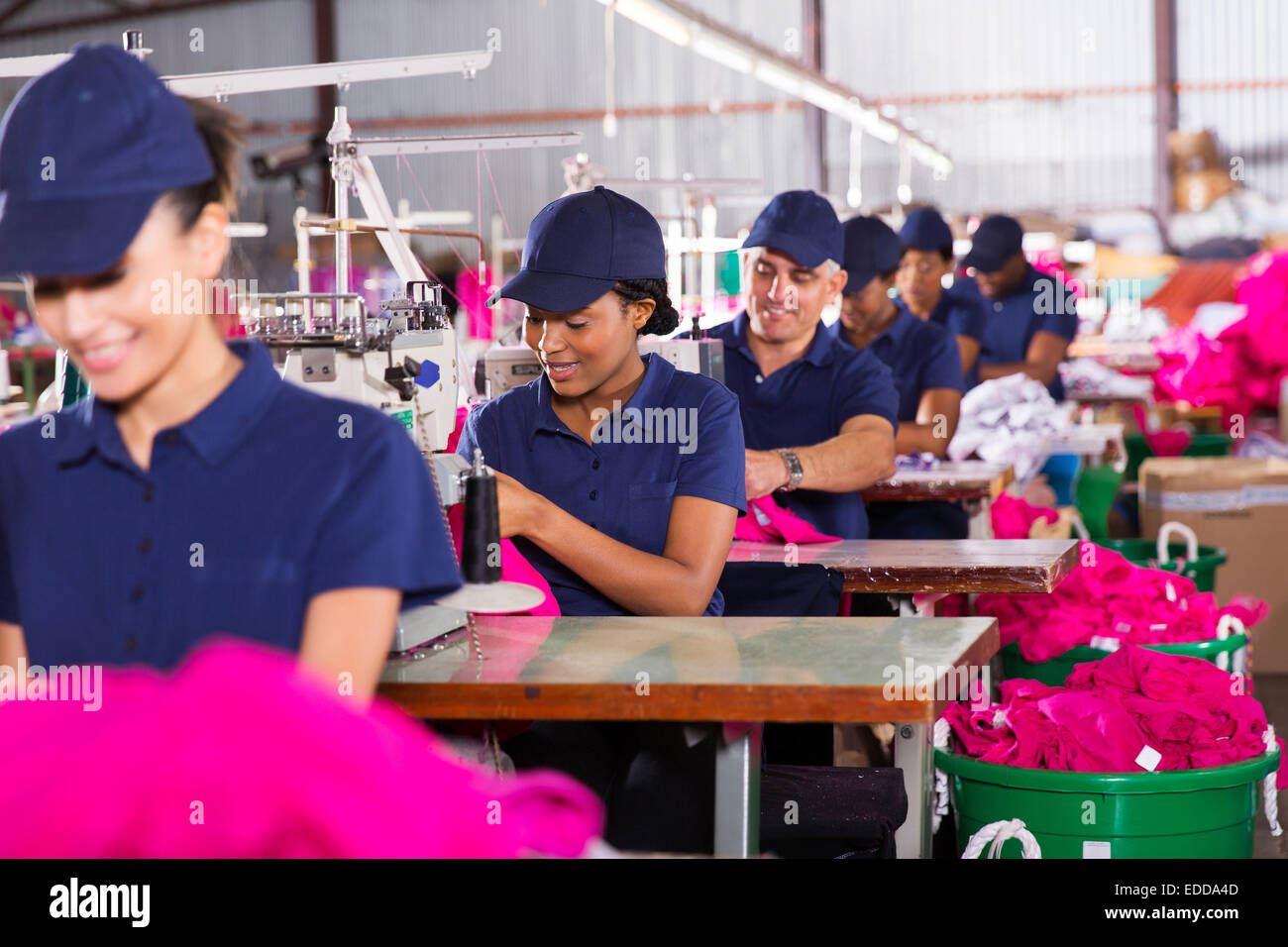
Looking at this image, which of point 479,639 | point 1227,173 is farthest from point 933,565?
point 1227,173

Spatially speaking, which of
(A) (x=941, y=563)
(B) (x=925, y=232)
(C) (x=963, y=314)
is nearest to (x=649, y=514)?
(A) (x=941, y=563)

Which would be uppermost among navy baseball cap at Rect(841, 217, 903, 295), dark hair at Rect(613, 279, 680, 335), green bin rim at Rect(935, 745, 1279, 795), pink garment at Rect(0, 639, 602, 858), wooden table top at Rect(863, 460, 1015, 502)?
navy baseball cap at Rect(841, 217, 903, 295)

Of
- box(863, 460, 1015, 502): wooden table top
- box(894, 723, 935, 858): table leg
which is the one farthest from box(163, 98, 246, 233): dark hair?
box(863, 460, 1015, 502): wooden table top

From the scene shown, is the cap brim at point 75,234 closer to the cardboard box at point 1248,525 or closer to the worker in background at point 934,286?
the worker in background at point 934,286

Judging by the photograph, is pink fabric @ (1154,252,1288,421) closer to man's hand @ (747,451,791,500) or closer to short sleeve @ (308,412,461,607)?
man's hand @ (747,451,791,500)

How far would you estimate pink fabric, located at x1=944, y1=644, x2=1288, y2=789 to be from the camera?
2.38 meters

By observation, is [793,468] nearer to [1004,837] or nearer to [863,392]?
[863,392]

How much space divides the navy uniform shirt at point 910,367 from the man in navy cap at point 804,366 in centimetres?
59

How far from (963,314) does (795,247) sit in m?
2.31

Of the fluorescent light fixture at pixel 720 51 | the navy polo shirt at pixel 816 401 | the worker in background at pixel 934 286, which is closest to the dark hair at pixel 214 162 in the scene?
the navy polo shirt at pixel 816 401

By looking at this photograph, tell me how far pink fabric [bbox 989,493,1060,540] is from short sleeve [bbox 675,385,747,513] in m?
2.14

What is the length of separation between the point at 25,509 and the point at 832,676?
0.82 m
